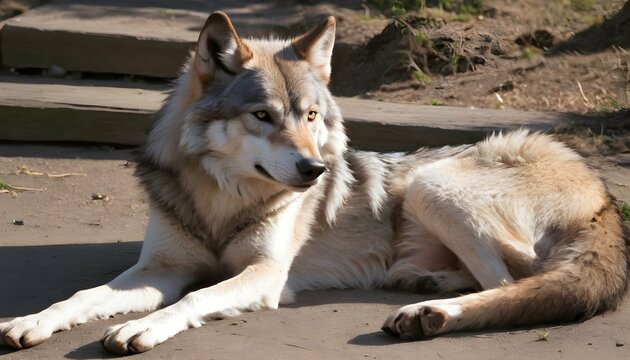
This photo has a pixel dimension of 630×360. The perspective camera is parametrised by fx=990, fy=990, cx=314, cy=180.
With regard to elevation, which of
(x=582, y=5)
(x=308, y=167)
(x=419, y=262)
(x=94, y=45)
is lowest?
(x=419, y=262)

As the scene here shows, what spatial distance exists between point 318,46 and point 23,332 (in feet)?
6.95

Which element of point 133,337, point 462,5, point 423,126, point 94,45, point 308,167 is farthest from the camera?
point 462,5

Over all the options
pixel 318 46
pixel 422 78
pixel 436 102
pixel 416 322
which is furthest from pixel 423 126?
pixel 416 322

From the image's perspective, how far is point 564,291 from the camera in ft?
14.5

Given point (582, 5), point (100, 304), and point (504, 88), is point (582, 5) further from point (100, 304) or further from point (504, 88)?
point (100, 304)

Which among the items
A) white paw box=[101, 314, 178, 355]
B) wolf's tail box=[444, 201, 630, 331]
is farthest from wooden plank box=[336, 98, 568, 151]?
white paw box=[101, 314, 178, 355]

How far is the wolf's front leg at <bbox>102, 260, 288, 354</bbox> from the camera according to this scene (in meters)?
4.00

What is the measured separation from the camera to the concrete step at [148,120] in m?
7.54

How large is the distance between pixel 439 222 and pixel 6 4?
24.0ft

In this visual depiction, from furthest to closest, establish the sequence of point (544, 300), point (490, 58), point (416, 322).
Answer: point (490, 58) < point (544, 300) < point (416, 322)

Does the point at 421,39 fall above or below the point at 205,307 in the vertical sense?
above

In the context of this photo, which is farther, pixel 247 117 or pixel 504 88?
pixel 504 88

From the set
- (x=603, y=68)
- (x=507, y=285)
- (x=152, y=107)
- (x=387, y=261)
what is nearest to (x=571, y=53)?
(x=603, y=68)

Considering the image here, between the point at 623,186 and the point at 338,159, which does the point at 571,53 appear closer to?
the point at 623,186
